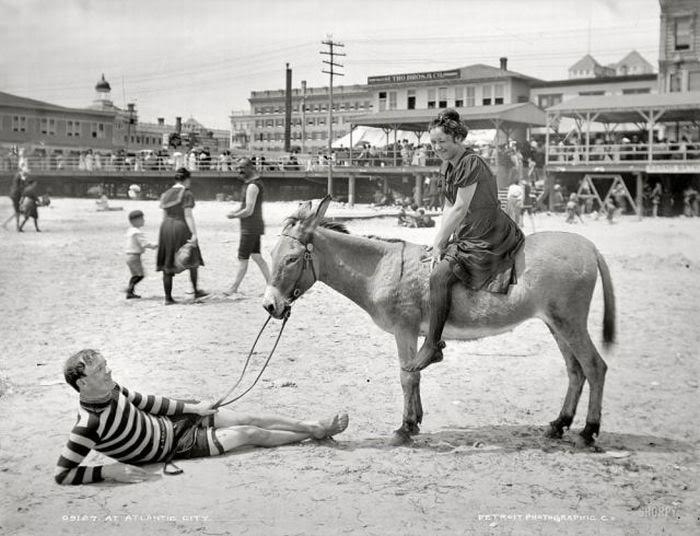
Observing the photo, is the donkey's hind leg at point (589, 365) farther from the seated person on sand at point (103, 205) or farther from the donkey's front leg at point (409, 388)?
the seated person on sand at point (103, 205)

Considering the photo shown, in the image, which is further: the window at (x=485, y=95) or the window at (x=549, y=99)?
the window at (x=549, y=99)

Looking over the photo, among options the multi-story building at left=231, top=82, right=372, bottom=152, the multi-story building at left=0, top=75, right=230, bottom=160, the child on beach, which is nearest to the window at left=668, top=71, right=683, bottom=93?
the multi-story building at left=231, top=82, right=372, bottom=152

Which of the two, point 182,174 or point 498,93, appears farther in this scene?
point 498,93

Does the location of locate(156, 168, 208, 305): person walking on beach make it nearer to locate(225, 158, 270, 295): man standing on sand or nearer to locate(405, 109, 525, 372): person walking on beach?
locate(225, 158, 270, 295): man standing on sand

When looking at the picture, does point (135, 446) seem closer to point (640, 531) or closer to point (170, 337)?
point (640, 531)

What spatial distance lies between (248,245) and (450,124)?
5.41 meters

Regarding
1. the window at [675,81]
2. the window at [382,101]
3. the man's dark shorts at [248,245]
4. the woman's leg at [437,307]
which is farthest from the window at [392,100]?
the window at [675,81]

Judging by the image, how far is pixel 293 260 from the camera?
454 cm

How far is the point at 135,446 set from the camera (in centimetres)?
394

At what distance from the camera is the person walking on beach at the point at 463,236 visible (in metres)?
4.33

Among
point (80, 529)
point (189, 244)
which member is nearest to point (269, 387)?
point (80, 529)

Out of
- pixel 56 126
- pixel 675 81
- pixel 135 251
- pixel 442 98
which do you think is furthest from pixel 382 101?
pixel 675 81

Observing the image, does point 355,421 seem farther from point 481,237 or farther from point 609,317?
point 609,317

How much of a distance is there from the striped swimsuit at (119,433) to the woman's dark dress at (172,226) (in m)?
5.24
